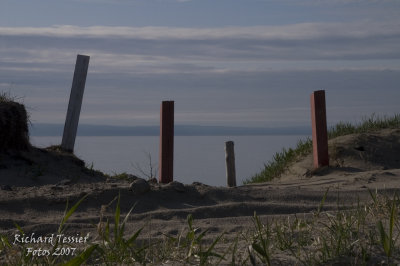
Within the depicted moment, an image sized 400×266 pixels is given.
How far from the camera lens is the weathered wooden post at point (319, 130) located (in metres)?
9.26

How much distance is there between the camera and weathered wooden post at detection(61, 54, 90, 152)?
9203 millimetres

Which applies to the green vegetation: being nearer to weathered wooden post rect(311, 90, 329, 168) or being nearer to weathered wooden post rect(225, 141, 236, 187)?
weathered wooden post rect(311, 90, 329, 168)

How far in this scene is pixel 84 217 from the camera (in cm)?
501

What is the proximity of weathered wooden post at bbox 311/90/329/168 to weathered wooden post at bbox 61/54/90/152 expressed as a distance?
383 cm

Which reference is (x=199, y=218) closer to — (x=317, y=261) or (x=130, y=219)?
(x=130, y=219)

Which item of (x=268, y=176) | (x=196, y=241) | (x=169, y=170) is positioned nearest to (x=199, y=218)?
(x=196, y=241)

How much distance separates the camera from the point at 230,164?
9688 millimetres

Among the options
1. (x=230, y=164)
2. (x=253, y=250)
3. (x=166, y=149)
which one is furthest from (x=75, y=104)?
(x=253, y=250)

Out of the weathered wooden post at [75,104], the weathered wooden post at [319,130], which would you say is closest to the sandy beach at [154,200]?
the weathered wooden post at [75,104]

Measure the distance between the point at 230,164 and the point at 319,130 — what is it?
1602mm

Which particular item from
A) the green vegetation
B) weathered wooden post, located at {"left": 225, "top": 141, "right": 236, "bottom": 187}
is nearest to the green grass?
weathered wooden post, located at {"left": 225, "top": 141, "right": 236, "bottom": 187}

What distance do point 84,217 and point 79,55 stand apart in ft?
15.8

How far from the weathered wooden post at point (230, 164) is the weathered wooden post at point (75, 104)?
2.58m

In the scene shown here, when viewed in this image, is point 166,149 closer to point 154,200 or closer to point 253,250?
point 154,200
